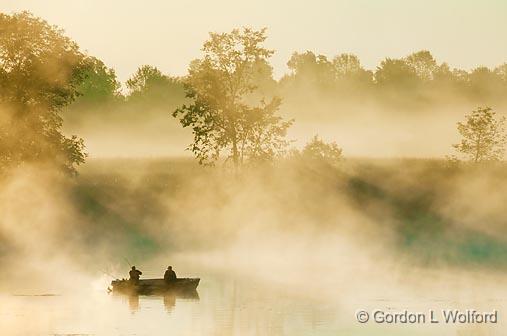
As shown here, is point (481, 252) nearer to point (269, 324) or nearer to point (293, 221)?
point (293, 221)

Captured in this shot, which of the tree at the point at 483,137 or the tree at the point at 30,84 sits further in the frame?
the tree at the point at 483,137

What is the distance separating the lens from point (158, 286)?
3676 inches

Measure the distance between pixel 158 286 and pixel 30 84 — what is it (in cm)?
3865

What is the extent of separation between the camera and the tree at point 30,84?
4882 inches

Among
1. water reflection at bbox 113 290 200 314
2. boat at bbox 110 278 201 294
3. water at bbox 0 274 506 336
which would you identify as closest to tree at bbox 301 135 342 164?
water at bbox 0 274 506 336

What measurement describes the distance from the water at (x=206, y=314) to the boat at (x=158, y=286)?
0.61 m

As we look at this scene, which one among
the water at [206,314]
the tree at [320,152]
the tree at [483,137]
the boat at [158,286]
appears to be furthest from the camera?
the tree at [320,152]

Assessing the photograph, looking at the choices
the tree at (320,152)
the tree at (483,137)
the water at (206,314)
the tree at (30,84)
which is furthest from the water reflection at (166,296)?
the tree at (483,137)

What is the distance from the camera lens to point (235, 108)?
5084 inches

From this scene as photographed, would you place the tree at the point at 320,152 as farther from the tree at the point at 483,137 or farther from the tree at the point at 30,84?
the tree at the point at 30,84

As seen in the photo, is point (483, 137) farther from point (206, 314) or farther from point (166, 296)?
point (206, 314)

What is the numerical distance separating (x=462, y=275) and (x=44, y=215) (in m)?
45.8

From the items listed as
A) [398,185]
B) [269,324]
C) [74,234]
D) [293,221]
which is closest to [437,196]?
[398,185]

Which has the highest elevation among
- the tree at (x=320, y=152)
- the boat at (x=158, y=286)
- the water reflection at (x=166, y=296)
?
the tree at (x=320, y=152)
